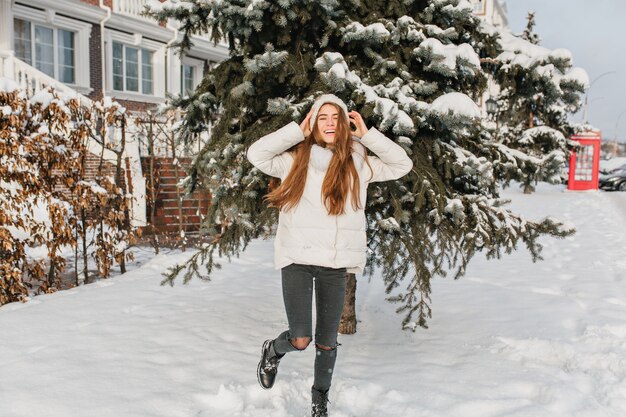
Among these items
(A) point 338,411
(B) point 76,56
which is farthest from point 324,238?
(B) point 76,56

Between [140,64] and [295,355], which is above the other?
[140,64]

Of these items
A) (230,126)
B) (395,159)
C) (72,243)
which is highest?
(230,126)

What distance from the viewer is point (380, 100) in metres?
3.74

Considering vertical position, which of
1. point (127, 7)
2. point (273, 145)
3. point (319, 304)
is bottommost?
point (319, 304)

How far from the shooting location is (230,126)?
14.8 feet

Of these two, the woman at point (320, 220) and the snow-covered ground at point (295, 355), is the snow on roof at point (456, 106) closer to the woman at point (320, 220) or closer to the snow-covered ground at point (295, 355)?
the woman at point (320, 220)

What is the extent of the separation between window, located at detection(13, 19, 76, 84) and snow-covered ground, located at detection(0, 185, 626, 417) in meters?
10.9

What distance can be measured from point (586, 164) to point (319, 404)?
27.5m

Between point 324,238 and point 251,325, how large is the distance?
2.42 metres

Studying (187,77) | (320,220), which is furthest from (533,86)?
(187,77)

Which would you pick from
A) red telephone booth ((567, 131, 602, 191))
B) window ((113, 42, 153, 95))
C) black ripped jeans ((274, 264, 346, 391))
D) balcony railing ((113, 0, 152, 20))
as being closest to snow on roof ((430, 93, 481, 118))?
black ripped jeans ((274, 264, 346, 391))

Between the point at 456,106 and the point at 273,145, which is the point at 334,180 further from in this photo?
the point at 456,106

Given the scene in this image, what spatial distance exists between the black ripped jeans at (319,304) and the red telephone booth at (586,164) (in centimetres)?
2583

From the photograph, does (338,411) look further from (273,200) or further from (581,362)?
(581,362)
